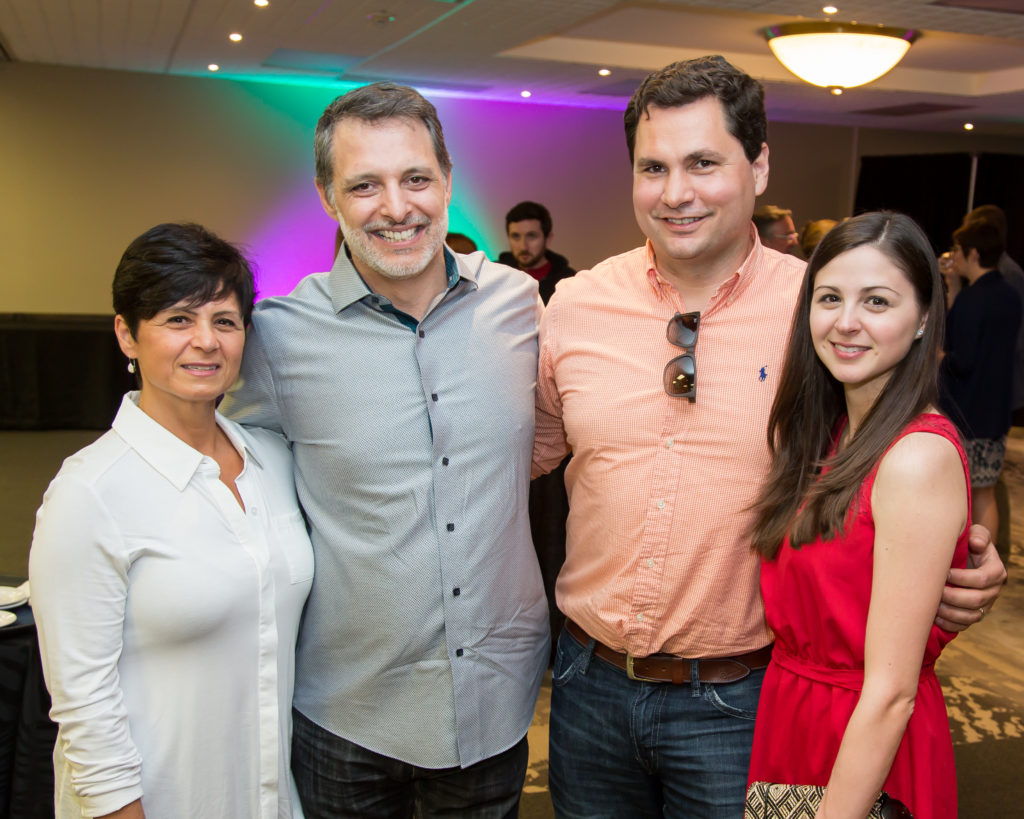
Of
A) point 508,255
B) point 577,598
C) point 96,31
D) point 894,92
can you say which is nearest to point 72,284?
point 96,31

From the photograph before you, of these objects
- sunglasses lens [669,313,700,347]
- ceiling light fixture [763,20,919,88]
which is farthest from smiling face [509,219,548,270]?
sunglasses lens [669,313,700,347]

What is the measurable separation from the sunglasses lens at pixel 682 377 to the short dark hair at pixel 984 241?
4334 millimetres

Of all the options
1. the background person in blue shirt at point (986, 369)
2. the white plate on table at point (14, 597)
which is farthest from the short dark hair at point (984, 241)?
the white plate on table at point (14, 597)

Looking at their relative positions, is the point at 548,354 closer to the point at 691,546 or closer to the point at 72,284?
the point at 691,546

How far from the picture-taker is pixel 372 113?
1.71 metres

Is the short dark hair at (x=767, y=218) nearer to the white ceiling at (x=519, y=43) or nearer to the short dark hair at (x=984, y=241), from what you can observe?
the short dark hair at (x=984, y=241)

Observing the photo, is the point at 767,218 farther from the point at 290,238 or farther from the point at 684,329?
the point at 290,238

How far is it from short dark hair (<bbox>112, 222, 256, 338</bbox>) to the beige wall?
8.41 metres

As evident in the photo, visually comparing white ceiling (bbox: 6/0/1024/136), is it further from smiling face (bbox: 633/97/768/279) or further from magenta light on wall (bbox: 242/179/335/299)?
smiling face (bbox: 633/97/768/279)

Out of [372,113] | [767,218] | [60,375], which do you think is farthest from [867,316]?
[60,375]

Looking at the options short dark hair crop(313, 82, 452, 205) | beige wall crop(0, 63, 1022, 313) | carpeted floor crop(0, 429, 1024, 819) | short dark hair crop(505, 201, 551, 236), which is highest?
beige wall crop(0, 63, 1022, 313)

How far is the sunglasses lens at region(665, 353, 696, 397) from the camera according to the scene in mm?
1592

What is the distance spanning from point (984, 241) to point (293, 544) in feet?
15.7

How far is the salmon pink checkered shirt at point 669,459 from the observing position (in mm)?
1586
